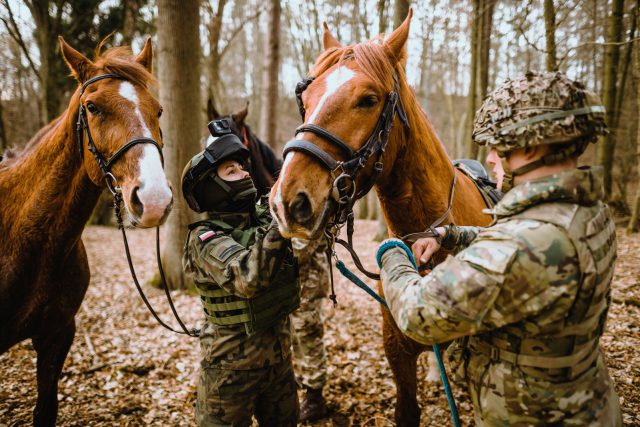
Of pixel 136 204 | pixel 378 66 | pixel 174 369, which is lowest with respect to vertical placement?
pixel 174 369

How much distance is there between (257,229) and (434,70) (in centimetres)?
2400

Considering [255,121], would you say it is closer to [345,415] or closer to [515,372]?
[345,415]

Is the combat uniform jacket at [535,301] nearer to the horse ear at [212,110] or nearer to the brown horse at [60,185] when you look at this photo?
the brown horse at [60,185]

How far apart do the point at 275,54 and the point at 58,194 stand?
748 centimetres

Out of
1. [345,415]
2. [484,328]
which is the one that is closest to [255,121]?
[345,415]

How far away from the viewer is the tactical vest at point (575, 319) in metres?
1.26

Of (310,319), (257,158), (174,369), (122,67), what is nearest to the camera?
(122,67)

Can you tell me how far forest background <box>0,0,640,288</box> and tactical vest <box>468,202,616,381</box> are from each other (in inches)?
26.8

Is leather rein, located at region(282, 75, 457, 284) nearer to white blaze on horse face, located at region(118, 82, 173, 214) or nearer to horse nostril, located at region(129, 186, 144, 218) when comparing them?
white blaze on horse face, located at region(118, 82, 173, 214)

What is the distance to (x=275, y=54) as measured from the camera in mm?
8820

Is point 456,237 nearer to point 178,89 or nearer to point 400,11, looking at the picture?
point 178,89

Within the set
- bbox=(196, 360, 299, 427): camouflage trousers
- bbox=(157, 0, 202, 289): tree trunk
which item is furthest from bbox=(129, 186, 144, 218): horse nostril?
bbox=(157, 0, 202, 289): tree trunk

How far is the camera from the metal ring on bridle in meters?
2.25

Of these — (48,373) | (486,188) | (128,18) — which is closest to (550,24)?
(486,188)
